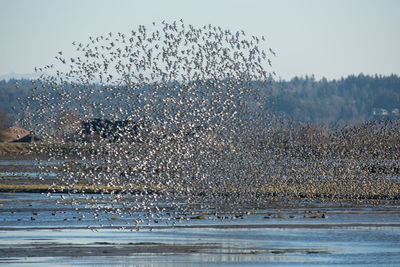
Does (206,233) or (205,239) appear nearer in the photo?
(205,239)

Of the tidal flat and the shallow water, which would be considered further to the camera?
the tidal flat

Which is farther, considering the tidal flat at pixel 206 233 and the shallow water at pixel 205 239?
the tidal flat at pixel 206 233

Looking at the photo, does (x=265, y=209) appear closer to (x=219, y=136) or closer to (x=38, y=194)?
(x=219, y=136)

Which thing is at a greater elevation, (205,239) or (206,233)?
(206,233)

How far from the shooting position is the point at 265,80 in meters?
42.3

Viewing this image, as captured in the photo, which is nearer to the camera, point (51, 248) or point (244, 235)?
point (51, 248)

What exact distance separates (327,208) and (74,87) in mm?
20872

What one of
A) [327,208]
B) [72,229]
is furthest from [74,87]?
[327,208]

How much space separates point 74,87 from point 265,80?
12.9 meters

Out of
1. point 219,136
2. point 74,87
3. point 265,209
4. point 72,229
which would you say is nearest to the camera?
point 74,87

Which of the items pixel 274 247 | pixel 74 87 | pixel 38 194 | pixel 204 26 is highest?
pixel 204 26

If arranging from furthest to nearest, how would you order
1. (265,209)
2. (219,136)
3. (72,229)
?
1. (265,209)
2. (219,136)
3. (72,229)

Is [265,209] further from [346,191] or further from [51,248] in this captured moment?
[51,248]

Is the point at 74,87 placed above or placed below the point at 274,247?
above
